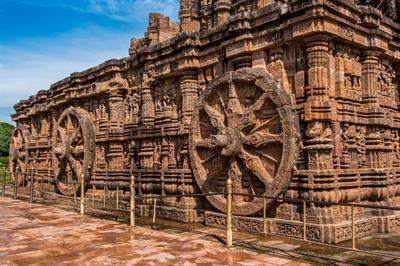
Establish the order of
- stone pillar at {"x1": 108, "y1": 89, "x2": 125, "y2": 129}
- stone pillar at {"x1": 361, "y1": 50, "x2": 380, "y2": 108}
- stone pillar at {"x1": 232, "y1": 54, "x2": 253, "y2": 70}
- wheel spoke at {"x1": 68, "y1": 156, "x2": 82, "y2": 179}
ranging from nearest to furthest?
stone pillar at {"x1": 361, "y1": 50, "x2": 380, "y2": 108} → stone pillar at {"x1": 232, "y1": 54, "x2": 253, "y2": 70} → stone pillar at {"x1": 108, "y1": 89, "x2": 125, "y2": 129} → wheel spoke at {"x1": 68, "y1": 156, "x2": 82, "y2": 179}

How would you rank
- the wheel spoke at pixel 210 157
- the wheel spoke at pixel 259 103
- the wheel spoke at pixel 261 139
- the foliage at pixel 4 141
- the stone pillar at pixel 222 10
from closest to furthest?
the wheel spoke at pixel 261 139, the wheel spoke at pixel 259 103, the wheel spoke at pixel 210 157, the stone pillar at pixel 222 10, the foliage at pixel 4 141

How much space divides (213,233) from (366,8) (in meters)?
5.51

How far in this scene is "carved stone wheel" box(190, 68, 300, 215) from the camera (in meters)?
8.20

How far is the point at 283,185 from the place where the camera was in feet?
26.8

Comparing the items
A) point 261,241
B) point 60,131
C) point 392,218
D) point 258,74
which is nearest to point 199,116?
point 258,74

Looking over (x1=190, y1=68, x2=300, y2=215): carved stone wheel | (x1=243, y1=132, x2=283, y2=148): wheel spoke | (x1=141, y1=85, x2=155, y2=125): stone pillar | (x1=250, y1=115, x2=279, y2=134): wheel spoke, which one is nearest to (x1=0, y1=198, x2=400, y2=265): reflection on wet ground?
(x1=190, y1=68, x2=300, y2=215): carved stone wheel

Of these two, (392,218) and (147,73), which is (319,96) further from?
(147,73)

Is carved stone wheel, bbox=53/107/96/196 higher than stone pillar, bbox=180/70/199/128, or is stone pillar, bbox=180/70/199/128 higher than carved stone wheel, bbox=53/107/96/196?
stone pillar, bbox=180/70/199/128

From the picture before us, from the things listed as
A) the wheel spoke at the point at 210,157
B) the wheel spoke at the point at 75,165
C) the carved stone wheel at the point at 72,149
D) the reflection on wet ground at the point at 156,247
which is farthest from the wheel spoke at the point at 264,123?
the wheel spoke at the point at 75,165

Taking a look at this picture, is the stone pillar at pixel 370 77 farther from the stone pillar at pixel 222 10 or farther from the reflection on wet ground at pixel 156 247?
the stone pillar at pixel 222 10

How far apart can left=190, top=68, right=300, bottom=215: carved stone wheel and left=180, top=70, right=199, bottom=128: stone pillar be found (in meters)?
0.43

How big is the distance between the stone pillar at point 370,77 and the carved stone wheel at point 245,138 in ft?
6.01

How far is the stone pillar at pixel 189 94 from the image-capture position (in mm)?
10719

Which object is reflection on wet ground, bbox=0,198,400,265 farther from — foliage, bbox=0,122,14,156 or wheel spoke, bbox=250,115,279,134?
foliage, bbox=0,122,14,156
